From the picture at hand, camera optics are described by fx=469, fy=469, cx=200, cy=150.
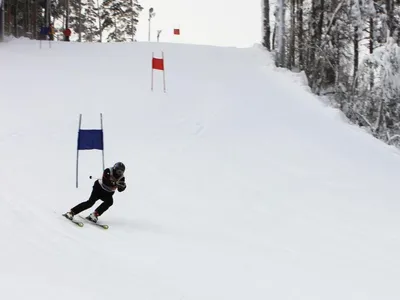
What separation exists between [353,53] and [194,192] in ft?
67.2

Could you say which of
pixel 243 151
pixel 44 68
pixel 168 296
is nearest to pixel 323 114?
pixel 243 151

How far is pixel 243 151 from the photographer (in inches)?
490

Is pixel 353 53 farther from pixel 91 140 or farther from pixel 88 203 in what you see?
pixel 88 203

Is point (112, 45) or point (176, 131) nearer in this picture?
point (176, 131)

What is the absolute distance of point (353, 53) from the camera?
26.8 metres

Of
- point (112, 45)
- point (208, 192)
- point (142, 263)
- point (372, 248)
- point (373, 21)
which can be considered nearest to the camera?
point (142, 263)

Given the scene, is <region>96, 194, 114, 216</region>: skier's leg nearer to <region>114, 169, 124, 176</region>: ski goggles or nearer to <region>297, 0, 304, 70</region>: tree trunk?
<region>114, 169, 124, 176</region>: ski goggles

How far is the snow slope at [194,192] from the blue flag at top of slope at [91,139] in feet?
2.26

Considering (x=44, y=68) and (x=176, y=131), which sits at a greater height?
(x=44, y=68)

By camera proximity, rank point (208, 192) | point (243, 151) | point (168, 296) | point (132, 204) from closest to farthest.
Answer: point (168, 296) → point (132, 204) → point (208, 192) → point (243, 151)

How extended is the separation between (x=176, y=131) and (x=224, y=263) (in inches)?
303

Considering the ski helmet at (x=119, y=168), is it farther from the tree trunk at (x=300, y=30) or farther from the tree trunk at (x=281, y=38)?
the tree trunk at (x=300, y=30)

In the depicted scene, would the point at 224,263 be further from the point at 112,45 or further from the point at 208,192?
the point at 112,45

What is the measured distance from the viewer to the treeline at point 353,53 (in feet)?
55.0
